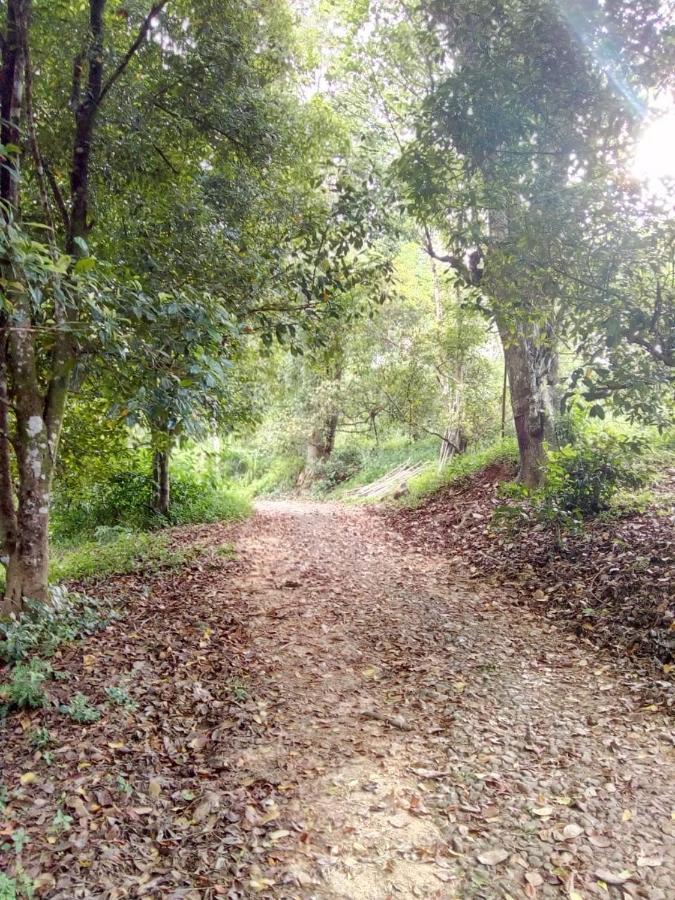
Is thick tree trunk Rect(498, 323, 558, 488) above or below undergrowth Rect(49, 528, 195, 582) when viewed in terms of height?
above

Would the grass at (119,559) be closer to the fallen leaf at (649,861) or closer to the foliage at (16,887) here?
the foliage at (16,887)

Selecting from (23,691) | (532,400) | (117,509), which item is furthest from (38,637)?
(532,400)

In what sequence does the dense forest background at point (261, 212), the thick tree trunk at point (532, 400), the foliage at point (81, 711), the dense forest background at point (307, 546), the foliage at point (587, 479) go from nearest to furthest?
the dense forest background at point (307, 546) → the foliage at point (81, 711) → the dense forest background at point (261, 212) → the foliage at point (587, 479) → the thick tree trunk at point (532, 400)

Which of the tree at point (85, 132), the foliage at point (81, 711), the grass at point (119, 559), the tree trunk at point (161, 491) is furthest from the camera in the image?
the tree trunk at point (161, 491)

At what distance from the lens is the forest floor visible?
8.29 ft

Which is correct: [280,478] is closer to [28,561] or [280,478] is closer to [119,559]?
[119,559]

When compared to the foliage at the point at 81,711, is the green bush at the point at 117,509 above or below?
above

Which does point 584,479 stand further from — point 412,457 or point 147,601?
point 412,457

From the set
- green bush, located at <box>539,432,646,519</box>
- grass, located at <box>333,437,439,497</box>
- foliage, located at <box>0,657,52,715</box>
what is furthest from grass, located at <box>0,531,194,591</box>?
grass, located at <box>333,437,439,497</box>

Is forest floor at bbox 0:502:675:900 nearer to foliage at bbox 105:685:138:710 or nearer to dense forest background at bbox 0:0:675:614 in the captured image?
foliage at bbox 105:685:138:710

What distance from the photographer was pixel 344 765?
129 inches

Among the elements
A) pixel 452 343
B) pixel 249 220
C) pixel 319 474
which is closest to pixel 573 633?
pixel 249 220

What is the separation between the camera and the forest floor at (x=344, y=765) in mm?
2525

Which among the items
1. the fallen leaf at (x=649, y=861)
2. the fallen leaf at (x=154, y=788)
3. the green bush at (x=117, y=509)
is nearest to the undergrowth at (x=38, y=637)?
the fallen leaf at (x=154, y=788)
